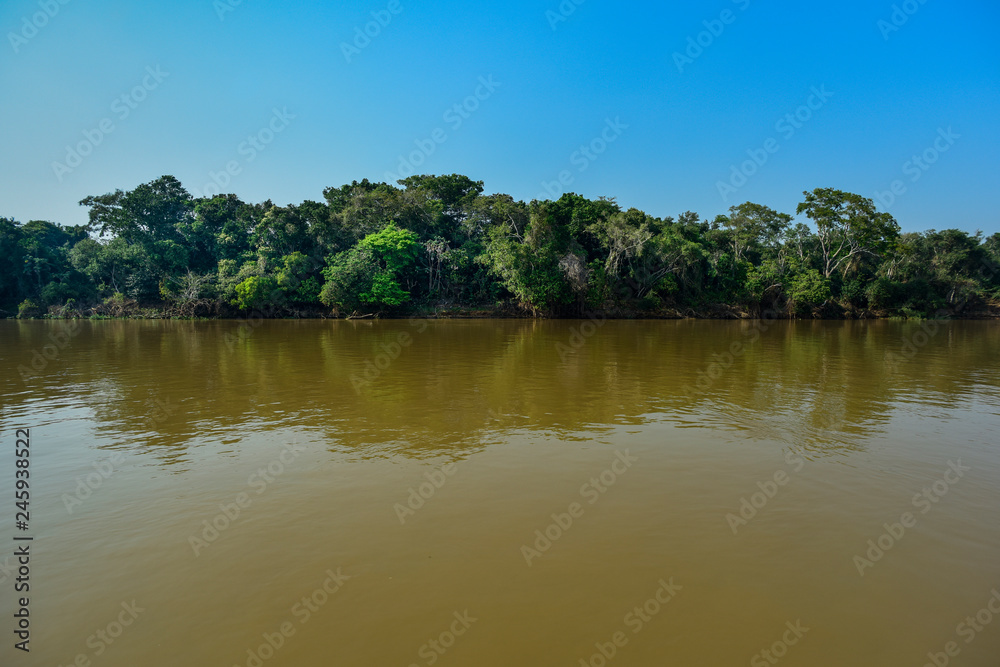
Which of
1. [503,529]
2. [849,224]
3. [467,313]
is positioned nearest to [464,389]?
[503,529]

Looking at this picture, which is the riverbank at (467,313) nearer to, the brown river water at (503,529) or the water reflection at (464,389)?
the water reflection at (464,389)

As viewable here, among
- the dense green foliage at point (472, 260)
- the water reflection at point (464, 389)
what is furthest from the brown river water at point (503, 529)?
the dense green foliage at point (472, 260)

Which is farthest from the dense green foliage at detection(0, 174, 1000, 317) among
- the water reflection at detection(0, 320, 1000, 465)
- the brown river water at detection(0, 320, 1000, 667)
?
the brown river water at detection(0, 320, 1000, 667)

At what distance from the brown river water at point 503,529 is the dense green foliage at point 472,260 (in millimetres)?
31431

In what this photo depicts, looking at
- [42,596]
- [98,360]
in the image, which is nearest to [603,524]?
[42,596]

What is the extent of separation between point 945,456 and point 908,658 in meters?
4.94

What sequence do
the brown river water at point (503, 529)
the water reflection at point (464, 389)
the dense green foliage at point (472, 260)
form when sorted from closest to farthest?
the brown river water at point (503, 529) → the water reflection at point (464, 389) → the dense green foliage at point (472, 260)

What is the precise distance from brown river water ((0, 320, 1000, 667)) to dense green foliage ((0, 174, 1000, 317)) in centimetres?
3143

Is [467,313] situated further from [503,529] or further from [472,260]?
[503,529]

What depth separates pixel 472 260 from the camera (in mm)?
43719

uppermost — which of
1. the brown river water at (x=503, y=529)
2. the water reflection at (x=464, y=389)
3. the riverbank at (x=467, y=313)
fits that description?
the riverbank at (x=467, y=313)

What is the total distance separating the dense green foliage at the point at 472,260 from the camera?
40344mm

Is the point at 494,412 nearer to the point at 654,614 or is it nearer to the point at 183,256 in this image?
the point at 654,614

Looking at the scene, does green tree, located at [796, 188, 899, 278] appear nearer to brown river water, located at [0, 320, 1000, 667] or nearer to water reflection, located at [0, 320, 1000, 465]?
water reflection, located at [0, 320, 1000, 465]
